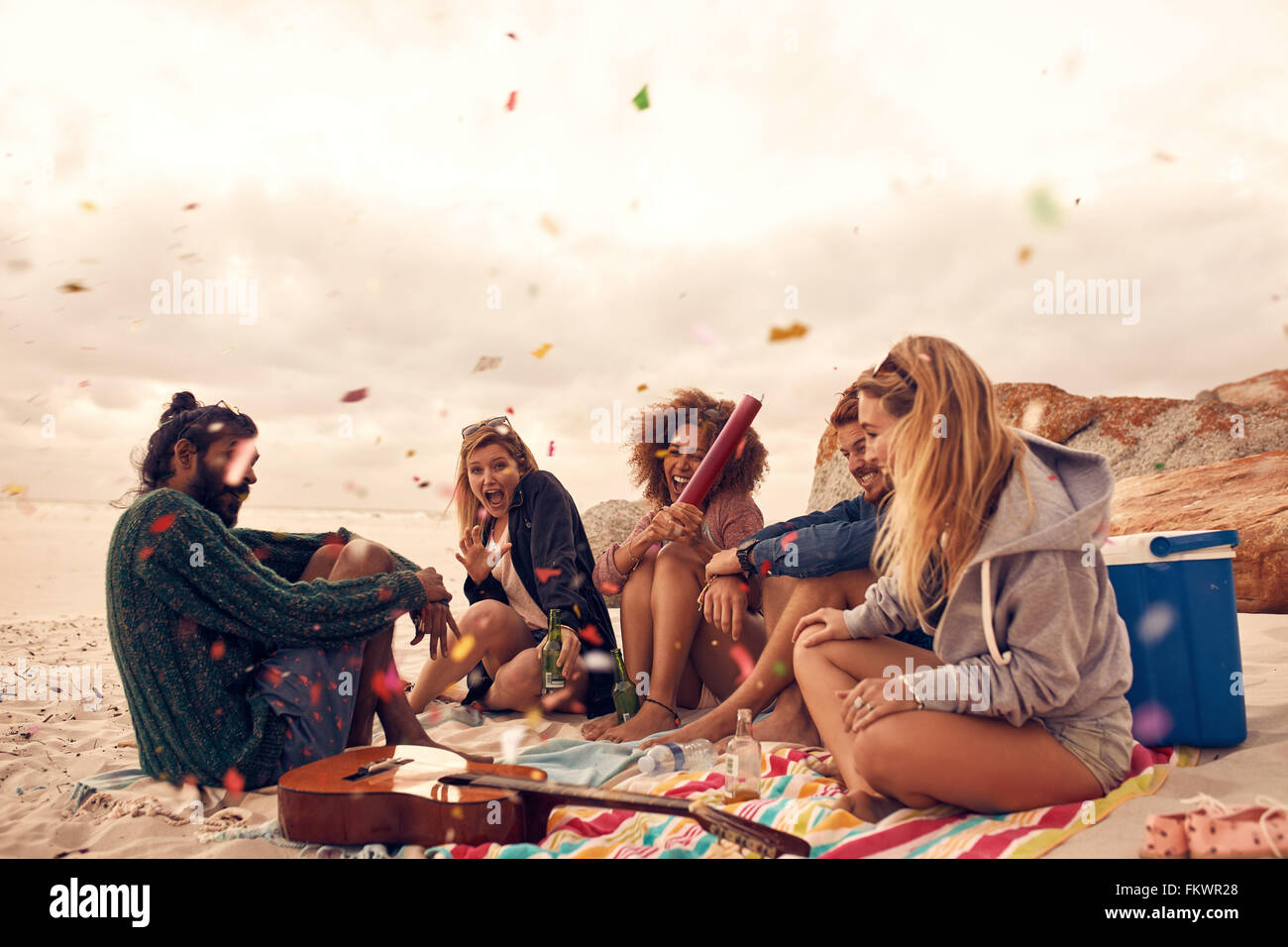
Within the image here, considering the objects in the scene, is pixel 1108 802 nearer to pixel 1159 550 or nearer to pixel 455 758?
pixel 1159 550

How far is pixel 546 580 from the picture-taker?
374 centimetres

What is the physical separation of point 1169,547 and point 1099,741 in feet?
3.16

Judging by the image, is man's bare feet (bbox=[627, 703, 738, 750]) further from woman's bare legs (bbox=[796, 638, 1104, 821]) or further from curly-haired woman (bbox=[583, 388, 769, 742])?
woman's bare legs (bbox=[796, 638, 1104, 821])

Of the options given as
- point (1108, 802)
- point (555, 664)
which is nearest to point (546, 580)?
point (555, 664)

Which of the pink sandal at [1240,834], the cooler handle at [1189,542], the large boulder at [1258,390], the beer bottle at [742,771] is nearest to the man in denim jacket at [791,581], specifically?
the beer bottle at [742,771]

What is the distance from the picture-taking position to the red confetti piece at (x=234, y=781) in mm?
2703

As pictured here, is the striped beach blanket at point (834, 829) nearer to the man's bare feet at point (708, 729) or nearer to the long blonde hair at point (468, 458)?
the man's bare feet at point (708, 729)

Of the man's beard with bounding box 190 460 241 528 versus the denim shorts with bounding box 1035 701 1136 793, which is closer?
the denim shorts with bounding box 1035 701 1136 793

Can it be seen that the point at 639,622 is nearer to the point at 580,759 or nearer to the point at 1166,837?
the point at 580,759

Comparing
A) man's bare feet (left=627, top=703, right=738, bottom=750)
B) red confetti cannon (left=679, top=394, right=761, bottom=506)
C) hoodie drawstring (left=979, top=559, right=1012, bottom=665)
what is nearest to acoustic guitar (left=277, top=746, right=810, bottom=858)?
hoodie drawstring (left=979, top=559, right=1012, bottom=665)

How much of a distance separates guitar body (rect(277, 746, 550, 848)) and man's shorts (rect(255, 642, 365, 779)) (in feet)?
1.32

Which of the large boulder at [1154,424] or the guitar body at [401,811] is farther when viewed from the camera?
the large boulder at [1154,424]

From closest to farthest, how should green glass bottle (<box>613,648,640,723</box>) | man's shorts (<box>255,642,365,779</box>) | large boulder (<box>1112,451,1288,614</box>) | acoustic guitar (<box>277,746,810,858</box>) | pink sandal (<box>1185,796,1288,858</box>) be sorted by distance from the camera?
pink sandal (<box>1185,796,1288,858</box>) < acoustic guitar (<box>277,746,810,858</box>) < man's shorts (<box>255,642,365,779</box>) < green glass bottle (<box>613,648,640,723</box>) < large boulder (<box>1112,451,1288,614</box>)

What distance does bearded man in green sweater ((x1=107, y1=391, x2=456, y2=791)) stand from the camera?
2.64 m
